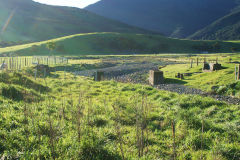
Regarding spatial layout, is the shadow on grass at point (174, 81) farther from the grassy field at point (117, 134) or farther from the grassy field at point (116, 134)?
the grassy field at point (116, 134)

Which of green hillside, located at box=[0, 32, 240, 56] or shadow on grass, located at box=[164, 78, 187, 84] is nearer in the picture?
shadow on grass, located at box=[164, 78, 187, 84]

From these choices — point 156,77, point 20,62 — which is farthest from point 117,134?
point 20,62

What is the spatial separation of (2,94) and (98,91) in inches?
251

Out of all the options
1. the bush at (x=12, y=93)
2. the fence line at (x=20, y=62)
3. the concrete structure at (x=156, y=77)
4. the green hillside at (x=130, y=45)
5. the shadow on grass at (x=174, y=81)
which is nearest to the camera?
the bush at (x=12, y=93)

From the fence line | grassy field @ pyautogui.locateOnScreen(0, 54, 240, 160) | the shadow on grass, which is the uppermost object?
the fence line

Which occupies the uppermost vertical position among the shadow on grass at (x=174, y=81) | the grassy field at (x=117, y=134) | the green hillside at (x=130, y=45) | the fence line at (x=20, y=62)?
the green hillside at (x=130, y=45)

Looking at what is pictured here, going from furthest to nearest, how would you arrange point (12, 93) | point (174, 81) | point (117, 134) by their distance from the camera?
point (174, 81) → point (12, 93) → point (117, 134)

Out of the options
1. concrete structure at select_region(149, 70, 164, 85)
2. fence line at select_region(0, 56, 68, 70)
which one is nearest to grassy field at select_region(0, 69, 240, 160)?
concrete structure at select_region(149, 70, 164, 85)

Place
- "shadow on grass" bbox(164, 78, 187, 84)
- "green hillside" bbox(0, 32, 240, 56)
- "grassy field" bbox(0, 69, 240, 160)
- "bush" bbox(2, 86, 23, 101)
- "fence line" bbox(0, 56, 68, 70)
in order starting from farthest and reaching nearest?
1. "green hillside" bbox(0, 32, 240, 56)
2. "fence line" bbox(0, 56, 68, 70)
3. "shadow on grass" bbox(164, 78, 187, 84)
4. "bush" bbox(2, 86, 23, 101)
5. "grassy field" bbox(0, 69, 240, 160)

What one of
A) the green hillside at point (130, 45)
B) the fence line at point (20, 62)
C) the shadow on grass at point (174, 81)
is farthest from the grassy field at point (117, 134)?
the green hillside at point (130, 45)

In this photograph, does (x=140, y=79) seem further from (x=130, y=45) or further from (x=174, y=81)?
(x=130, y=45)

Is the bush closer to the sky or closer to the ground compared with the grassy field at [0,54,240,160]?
closer to the sky

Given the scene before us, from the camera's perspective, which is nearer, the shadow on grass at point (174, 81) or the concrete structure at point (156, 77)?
the concrete structure at point (156, 77)

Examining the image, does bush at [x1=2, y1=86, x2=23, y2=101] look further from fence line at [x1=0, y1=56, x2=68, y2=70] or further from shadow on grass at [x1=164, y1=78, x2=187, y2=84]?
shadow on grass at [x1=164, y1=78, x2=187, y2=84]
